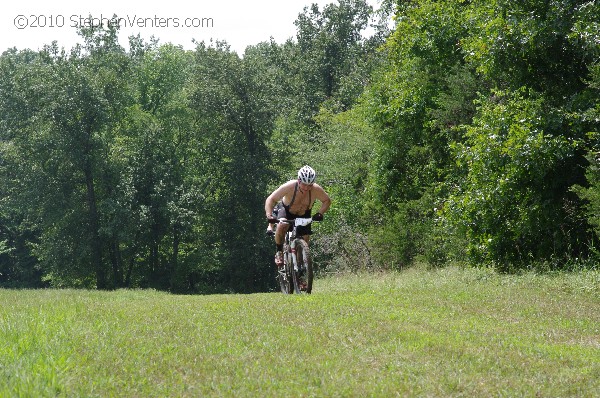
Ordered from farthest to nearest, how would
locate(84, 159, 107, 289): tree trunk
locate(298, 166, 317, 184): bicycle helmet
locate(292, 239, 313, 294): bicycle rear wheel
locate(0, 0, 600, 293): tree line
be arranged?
locate(84, 159, 107, 289): tree trunk, locate(0, 0, 600, 293): tree line, locate(292, 239, 313, 294): bicycle rear wheel, locate(298, 166, 317, 184): bicycle helmet

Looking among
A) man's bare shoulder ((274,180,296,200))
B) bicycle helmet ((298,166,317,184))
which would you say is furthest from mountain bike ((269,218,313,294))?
bicycle helmet ((298,166,317,184))

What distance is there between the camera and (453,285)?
14938mm

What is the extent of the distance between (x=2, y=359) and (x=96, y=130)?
44.0 m

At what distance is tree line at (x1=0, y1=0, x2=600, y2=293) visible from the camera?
16797 mm

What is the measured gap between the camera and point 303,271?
13.9m

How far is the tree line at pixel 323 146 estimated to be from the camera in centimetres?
→ 1680

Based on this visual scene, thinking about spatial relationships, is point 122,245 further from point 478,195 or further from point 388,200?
point 478,195

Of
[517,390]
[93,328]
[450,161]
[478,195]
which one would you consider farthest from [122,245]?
[517,390]

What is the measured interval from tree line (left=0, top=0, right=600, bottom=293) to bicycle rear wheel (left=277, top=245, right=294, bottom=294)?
5.15m

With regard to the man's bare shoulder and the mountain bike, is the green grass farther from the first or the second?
the man's bare shoulder

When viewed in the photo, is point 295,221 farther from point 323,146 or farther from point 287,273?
point 323,146

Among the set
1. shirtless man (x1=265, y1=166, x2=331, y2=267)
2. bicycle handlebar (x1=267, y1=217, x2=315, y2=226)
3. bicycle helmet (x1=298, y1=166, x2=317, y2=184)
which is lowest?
bicycle handlebar (x1=267, y1=217, x2=315, y2=226)

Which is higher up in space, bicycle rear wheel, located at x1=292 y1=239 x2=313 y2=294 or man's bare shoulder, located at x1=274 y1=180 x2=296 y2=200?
man's bare shoulder, located at x1=274 y1=180 x2=296 y2=200

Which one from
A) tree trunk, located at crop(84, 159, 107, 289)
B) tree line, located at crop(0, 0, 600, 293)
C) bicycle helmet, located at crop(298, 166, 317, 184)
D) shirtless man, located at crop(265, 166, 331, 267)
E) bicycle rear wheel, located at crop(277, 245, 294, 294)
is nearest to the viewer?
bicycle helmet, located at crop(298, 166, 317, 184)
